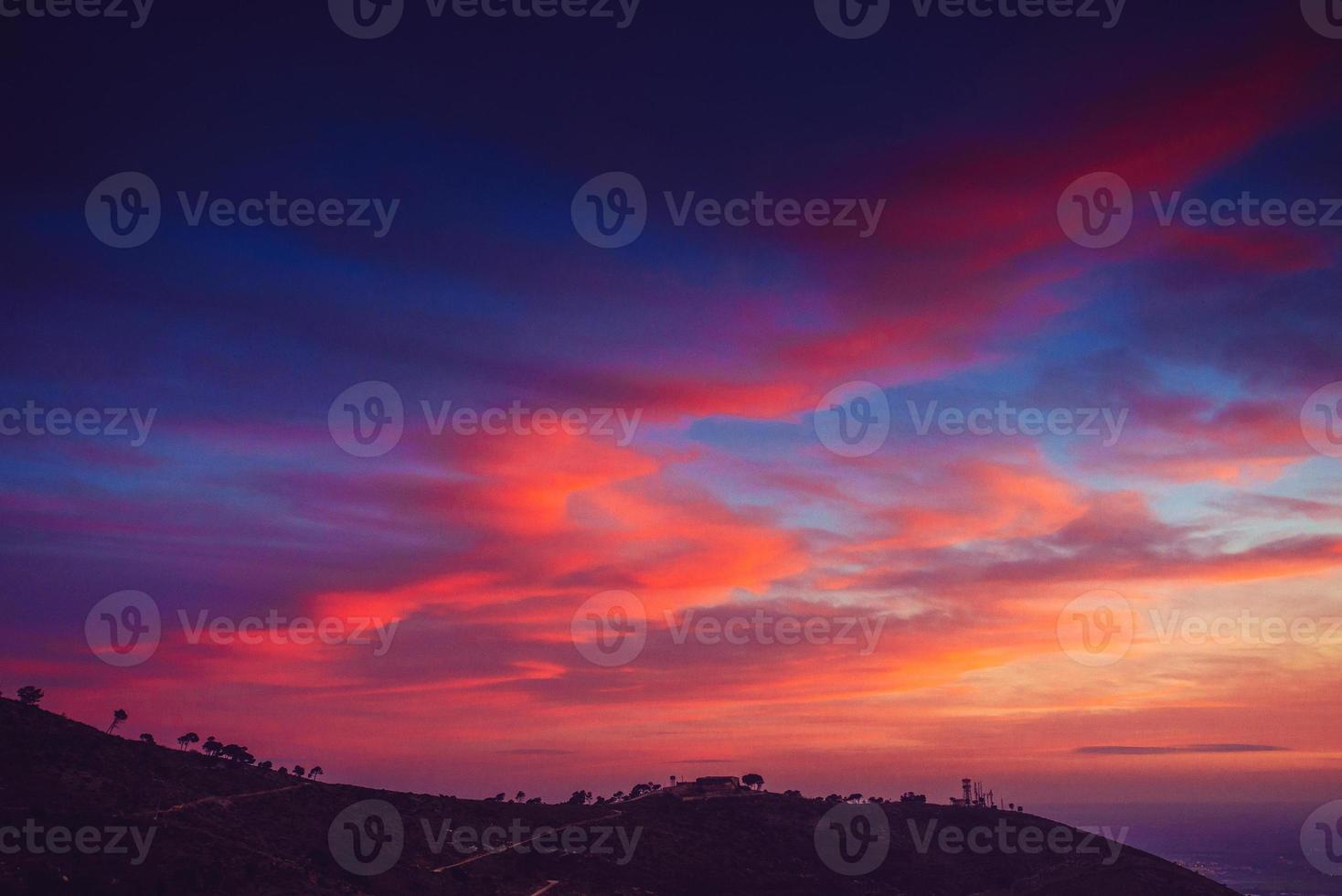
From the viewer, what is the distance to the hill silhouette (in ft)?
260

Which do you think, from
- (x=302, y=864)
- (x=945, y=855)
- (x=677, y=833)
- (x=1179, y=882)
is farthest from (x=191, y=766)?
(x=1179, y=882)

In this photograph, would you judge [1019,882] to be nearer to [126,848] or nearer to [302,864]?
[302,864]

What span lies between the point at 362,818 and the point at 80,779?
29.9 metres
